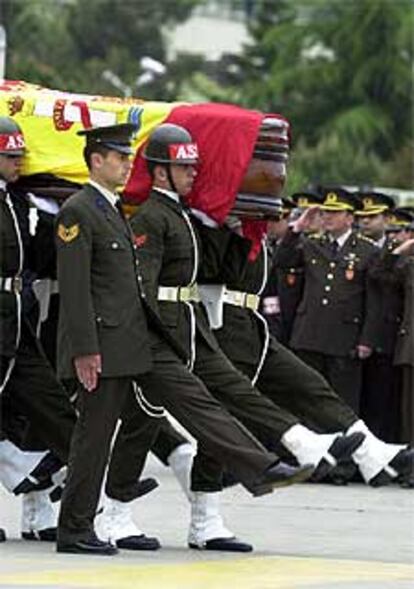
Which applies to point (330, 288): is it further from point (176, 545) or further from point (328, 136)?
point (328, 136)

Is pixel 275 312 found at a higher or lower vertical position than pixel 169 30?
higher

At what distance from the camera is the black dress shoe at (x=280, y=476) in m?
10.2

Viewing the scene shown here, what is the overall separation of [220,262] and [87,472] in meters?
1.41

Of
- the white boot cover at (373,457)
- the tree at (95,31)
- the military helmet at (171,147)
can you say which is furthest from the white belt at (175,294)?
the tree at (95,31)

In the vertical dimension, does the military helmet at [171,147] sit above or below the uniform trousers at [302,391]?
above

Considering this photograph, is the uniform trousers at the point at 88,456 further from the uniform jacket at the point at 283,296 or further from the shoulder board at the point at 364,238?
the uniform jacket at the point at 283,296

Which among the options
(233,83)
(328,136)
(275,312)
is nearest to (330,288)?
(275,312)

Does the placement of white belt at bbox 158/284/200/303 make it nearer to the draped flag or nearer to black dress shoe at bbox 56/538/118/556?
the draped flag

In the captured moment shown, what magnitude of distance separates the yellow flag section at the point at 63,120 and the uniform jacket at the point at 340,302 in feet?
14.3

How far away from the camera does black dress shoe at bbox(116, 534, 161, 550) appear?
35.5 ft

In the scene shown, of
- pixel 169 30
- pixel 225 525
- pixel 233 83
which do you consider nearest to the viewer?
pixel 225 525

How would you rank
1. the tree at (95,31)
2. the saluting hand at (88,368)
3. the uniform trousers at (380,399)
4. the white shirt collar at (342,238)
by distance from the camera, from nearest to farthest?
1. the saluting hand at (88,368)
2. the white shirt collar at (342,238)
3. the uniform trousers at (380,399)
4. the tree at (95,31)

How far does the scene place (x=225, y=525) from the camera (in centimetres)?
1207

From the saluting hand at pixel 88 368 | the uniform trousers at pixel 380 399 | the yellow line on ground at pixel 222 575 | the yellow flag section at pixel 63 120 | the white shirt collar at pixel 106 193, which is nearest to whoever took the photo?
the yellow line on ground at pixel 222 575
